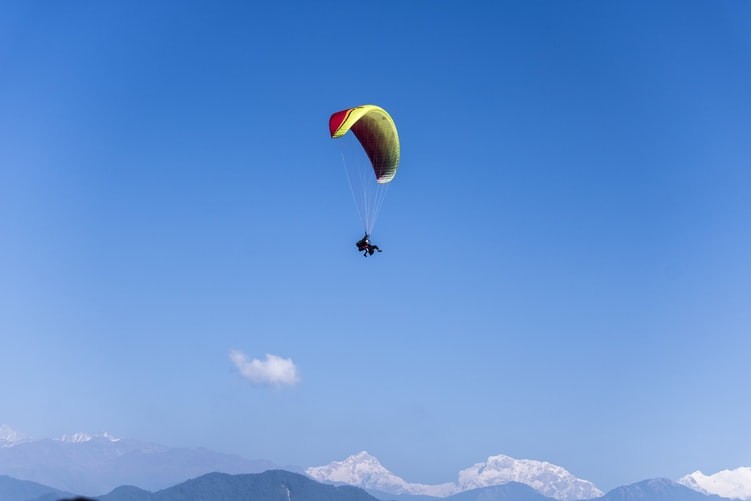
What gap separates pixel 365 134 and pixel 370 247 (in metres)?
12.6

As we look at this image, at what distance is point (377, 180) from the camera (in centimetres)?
9406

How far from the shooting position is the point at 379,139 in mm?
90688

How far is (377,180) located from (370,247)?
9.15 metres

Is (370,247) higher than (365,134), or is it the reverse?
(365,134)

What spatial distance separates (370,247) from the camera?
292 feet

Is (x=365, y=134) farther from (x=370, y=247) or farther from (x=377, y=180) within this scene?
(x=370, y=247)

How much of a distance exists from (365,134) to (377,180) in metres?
5.70

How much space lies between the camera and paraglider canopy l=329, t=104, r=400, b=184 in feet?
285

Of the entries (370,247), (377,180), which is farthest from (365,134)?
(370,247)

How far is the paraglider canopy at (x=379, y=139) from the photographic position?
285ft

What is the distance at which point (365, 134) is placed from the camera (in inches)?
3595

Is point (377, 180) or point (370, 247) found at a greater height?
point (377, 180)
